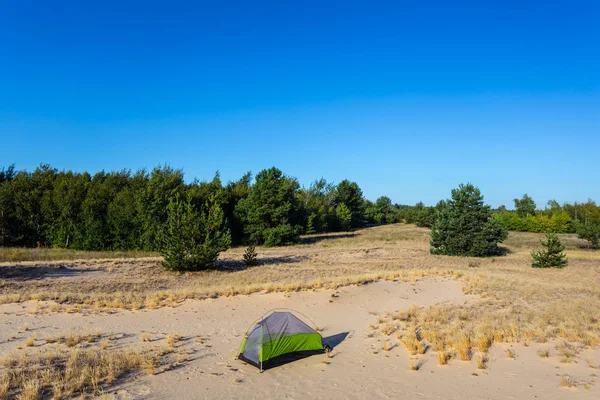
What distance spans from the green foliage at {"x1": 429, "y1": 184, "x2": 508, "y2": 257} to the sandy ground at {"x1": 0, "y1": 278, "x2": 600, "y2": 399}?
2286 cm

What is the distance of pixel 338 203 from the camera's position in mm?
81000

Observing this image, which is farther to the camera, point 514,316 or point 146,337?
point 514,316

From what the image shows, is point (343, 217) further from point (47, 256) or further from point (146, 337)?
point (146, 337)

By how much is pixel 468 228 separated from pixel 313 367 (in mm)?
29598

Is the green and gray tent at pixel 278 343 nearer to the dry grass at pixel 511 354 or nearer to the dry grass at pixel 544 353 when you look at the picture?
the dry grass at pixel 511 354

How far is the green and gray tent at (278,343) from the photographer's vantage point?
942 centimetres

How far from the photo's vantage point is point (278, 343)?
31.7ft

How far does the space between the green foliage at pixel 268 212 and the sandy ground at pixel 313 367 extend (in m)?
30.0

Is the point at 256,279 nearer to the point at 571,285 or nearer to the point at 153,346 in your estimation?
the point at 153,346

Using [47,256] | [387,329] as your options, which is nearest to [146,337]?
[387,329]

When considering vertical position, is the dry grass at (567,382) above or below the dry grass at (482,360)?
Answer: above

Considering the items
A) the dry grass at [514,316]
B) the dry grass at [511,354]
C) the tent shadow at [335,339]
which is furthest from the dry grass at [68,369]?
the dry grass at [511,354]

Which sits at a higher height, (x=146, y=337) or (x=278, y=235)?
(x=278, y=235)

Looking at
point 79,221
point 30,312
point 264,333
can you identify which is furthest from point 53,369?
point 79,221
